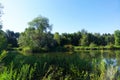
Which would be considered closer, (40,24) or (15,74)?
(15,74)

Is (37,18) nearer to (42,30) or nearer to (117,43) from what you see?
(42,30)

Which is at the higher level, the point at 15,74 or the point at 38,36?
the point at 38,36

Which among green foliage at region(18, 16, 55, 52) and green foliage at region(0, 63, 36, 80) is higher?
green foliage at region(18, 16, 55, 52)

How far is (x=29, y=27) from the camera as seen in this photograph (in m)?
56.8

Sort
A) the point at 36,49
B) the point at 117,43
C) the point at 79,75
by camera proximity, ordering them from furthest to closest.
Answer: the point at 117,43
the point at 36,49
the point at 79,75

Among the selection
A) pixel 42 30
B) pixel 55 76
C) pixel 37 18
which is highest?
pixel 37 18

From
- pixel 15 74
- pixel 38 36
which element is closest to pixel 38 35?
pixel 38 36

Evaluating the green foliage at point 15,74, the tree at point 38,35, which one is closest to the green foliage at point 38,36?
the tree at point 38,35

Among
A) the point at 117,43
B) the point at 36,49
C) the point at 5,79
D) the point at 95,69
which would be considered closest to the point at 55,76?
the point at 95,69

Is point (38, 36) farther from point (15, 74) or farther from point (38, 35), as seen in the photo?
point (15, 74)

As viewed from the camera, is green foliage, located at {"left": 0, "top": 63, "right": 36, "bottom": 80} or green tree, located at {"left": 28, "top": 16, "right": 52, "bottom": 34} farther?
green tree, located at {"left": 28, "top": 16, "right": 52, "bottom": 34}

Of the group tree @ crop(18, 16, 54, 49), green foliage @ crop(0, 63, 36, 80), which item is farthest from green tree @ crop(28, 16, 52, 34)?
green foliage @ crop(0, 63, 36, 80)

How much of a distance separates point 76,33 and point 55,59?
7304cm

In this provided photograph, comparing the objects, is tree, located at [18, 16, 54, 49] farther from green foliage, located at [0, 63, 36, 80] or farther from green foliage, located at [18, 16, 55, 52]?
green foliage, located at [0, 63, 36, 80]
